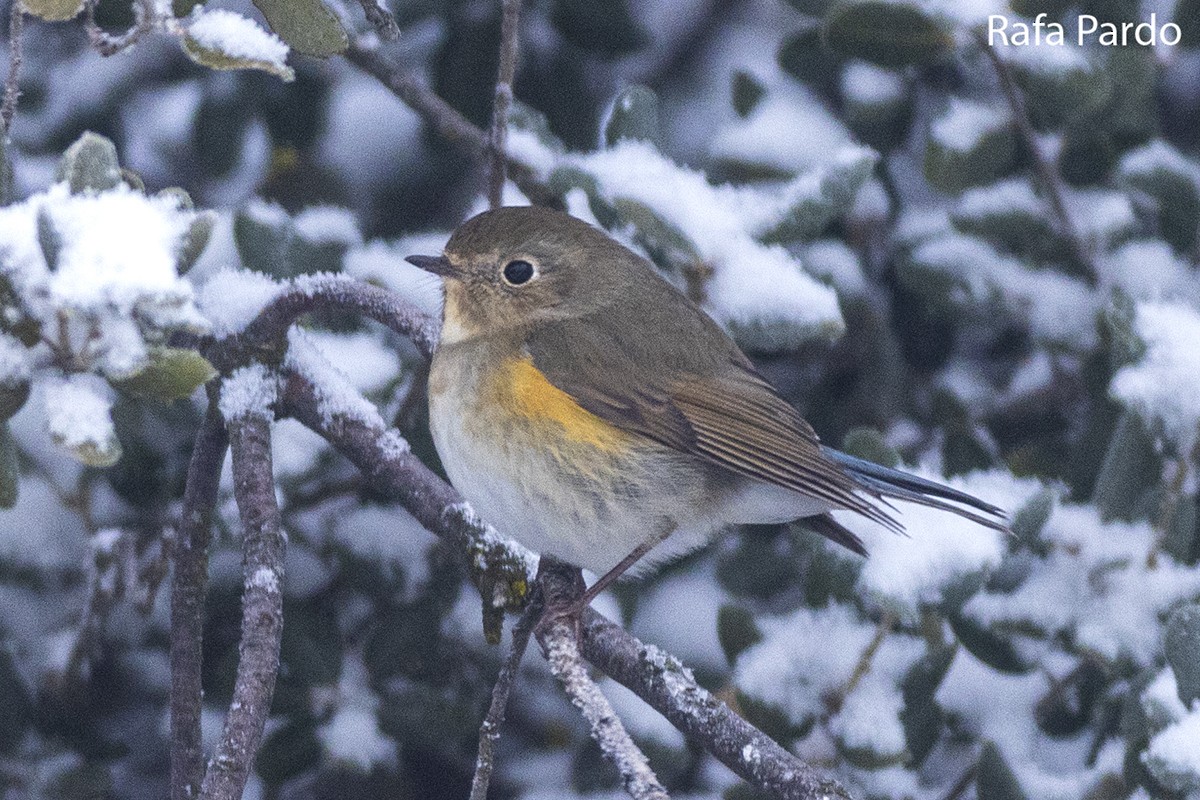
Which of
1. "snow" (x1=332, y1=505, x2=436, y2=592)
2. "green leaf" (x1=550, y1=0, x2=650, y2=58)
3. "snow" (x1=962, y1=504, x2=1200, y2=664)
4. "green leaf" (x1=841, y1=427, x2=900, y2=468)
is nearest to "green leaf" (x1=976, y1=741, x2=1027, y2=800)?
"snow" (x1=962, y1=504, x2=1200, y2=664)

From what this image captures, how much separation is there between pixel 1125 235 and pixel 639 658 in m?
1.83

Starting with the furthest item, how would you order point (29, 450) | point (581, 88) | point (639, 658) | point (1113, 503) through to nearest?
point (581, 88) → point (29, 450) → point (1113, 503) → point (639, 658)

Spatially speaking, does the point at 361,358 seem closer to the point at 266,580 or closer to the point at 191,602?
the point at 191,602

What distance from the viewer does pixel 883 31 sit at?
3080mm

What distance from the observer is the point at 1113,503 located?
9.27 feet

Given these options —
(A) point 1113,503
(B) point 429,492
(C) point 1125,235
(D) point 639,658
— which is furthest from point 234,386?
(C) point 1125,235

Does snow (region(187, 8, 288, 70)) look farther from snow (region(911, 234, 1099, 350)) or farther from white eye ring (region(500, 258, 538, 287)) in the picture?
snow (region(911, 234, 1099, 350))

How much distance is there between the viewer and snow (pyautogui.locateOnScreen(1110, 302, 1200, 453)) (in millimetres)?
2742

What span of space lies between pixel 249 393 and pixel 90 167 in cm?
65

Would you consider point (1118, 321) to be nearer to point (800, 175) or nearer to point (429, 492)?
point (800, 175)

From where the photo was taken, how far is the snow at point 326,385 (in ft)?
8.20

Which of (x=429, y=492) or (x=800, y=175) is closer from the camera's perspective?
(x=429, y=492)

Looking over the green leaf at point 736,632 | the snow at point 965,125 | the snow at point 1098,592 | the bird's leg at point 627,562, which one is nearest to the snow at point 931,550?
the snow at point 1098,592

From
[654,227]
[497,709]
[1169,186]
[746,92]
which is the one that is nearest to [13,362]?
[497,709]
